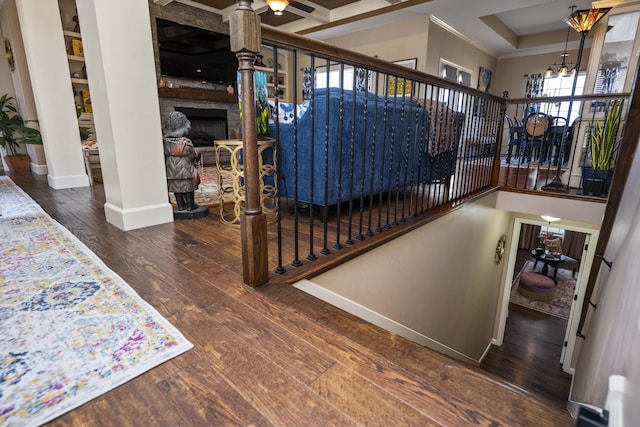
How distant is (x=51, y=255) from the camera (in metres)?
1.67

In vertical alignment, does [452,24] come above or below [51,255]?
above

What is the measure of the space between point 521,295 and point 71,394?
8.58 metres

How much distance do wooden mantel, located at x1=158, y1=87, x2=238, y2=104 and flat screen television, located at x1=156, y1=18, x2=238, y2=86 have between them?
0.40m

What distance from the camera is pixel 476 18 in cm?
581

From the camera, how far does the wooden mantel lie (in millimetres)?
5484

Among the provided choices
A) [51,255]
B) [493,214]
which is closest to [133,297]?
[51,255]

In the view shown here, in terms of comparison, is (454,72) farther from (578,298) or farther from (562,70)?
(578,298)

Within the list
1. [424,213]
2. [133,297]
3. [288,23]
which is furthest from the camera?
[288,23]

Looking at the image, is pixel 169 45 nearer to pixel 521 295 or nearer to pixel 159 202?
pixel 159 202

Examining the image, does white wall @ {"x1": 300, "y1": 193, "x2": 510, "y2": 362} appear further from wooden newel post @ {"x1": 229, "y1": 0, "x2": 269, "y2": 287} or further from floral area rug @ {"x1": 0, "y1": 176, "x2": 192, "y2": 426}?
floral area rug @ {"x1": 0, "y1": 176, "x2": 192, "y2": 426}

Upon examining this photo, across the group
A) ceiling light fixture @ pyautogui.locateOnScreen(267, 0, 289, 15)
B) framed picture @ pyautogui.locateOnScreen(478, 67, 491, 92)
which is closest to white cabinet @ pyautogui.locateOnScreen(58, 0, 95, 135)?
ceiling light fixture @ pyautogui.locateOnScreen(267, 0, 289, 15)

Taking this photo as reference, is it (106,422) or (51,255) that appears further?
(51,255)

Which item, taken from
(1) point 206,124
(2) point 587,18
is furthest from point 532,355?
(1) point 206,124

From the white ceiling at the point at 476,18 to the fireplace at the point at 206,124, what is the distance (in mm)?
1876
